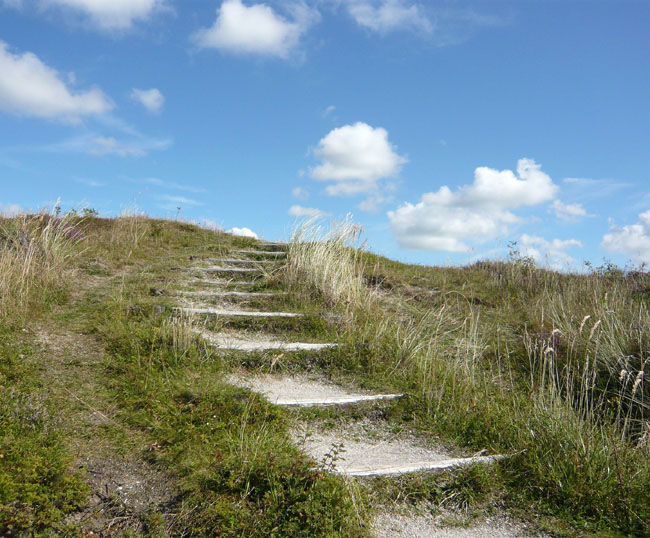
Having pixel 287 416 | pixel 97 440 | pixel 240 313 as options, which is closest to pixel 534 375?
pixel 287 416

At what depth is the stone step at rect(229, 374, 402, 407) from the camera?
196 inches

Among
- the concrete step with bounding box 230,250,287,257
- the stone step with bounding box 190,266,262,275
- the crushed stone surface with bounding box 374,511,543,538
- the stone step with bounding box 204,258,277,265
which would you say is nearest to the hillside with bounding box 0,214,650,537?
the crushed stone surface with bounding box 374,511,543,538

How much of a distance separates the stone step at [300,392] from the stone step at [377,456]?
0.41 meters

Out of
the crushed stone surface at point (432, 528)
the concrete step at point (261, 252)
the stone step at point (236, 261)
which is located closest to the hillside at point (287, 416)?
the crushed stone surface at point (432, 528)

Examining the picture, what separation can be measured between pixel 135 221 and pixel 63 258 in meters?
4.01

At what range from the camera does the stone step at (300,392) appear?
4.98 metres

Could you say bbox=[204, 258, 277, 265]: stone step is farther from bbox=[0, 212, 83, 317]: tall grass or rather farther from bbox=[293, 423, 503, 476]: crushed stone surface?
bbox=[293, 423, 503, 476]: crushed stone surface

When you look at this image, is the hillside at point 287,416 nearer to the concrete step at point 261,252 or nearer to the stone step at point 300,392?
the stone step at point 300,392

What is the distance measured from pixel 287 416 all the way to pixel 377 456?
0.93m

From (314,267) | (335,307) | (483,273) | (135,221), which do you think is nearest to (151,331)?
(335,307)

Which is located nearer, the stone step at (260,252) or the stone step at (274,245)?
the stone step at (260,252)

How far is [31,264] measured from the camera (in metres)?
7.54

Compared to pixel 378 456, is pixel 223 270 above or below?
above

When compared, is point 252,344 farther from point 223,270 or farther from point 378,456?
point 223,270
